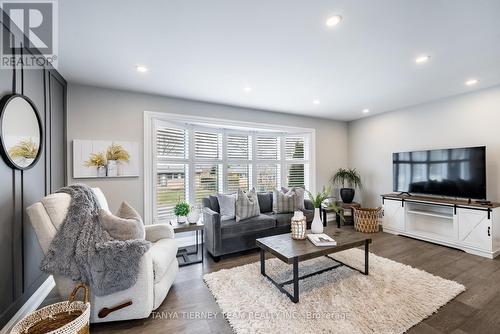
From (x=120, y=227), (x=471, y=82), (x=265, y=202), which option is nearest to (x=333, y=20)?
(x=120, y=227)

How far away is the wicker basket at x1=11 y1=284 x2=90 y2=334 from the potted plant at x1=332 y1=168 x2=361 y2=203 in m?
4.69

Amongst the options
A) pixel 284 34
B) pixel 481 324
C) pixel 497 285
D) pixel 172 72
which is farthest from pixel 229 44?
pixel 497 285

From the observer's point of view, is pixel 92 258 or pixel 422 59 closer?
pixel 92 258

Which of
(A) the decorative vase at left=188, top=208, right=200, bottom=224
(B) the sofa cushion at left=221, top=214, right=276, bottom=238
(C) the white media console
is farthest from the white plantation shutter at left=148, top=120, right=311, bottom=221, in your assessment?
(C) the white media console

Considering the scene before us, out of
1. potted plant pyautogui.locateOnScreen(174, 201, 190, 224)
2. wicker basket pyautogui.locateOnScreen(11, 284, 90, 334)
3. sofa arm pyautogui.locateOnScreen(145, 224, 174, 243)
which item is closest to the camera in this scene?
wicker basket pyautogui.locateOnScreen(11, 284, 90, 334)

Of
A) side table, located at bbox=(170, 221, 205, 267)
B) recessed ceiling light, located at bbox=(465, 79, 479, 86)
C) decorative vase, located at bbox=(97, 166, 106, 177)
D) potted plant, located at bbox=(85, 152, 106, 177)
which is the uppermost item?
recessed ceiling light, located at bbox=(465, 79, 479, 86)

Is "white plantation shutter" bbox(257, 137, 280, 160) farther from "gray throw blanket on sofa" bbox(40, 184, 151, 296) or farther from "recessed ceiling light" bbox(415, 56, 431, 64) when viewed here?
"gray throw blanket on sofa" bbox(40, 184, 151, 296)

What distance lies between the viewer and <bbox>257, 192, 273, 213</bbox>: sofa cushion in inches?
158

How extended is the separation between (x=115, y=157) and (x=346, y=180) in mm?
4825

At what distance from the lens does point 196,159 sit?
3992 mm

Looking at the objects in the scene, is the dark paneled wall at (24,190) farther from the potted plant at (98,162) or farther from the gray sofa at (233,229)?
the gray sofa at (233,229)

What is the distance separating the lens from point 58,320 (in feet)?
4.94

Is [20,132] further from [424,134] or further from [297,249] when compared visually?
[424,134]

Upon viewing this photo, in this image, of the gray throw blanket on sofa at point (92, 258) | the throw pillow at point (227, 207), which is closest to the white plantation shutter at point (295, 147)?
the throw pillow at point (227, 207)
